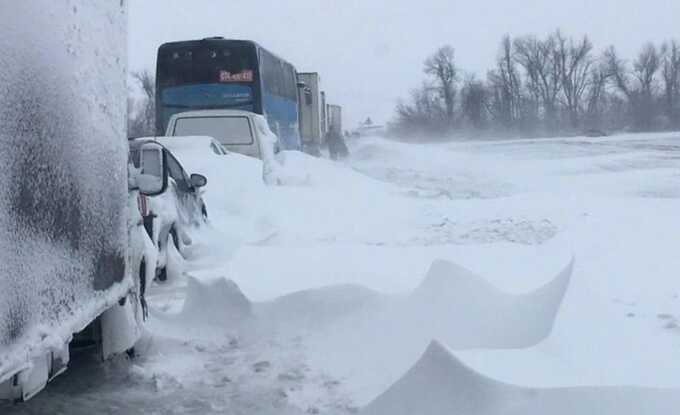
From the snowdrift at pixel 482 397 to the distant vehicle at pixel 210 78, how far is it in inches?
725

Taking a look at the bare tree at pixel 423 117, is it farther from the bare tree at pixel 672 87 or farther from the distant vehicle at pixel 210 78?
the distant vehicle at pixel 210 78

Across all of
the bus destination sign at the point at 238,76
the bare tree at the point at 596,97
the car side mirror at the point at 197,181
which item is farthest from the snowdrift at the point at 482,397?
the bare tree at the point at 596,97

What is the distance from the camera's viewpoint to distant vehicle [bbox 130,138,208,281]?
27.8 ft

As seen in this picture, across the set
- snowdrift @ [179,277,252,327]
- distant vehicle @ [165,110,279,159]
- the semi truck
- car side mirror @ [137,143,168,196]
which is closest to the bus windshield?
distant vehicle @ [165,110,279,159]

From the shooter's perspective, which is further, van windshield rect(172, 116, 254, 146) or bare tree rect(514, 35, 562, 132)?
bare tree rect(514, 35, 562, 132)

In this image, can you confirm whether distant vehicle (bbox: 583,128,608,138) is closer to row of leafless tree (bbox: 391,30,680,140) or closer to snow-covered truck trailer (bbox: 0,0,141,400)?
row of leafless tree (bbox: 391,30,680,140)

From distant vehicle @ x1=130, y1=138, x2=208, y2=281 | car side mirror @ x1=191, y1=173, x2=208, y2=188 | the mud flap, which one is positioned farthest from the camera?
car side mirror @ x1=191, y1=173, x2=208, y2=188

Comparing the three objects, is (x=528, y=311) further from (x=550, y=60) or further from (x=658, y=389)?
(x=550, y=60)

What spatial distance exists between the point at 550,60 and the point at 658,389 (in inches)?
3798

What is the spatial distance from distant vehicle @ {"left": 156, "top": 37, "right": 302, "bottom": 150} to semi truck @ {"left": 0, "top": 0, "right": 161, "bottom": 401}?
18.1 meters

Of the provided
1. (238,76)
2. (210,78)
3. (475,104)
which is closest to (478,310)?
(238,76)

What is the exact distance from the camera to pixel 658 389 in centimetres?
385

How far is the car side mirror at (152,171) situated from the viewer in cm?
489

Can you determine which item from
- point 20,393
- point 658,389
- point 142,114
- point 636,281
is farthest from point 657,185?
point 142,114
